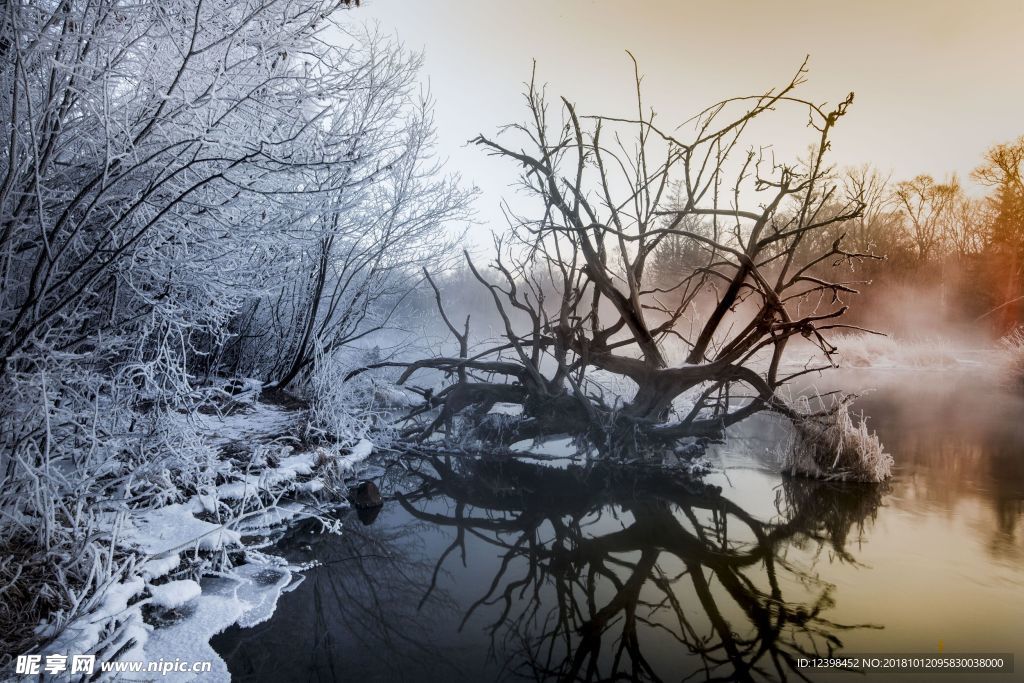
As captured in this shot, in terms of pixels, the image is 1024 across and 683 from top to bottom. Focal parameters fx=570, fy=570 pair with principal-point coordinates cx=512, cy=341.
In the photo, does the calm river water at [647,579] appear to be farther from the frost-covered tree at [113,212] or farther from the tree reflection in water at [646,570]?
the frost-covered tree at [113,212]

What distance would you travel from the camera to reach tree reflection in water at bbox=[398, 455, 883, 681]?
9.09 feet

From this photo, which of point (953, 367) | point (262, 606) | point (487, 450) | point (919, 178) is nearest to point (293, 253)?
point (487, 450)

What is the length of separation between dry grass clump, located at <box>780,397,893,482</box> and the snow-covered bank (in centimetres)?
472

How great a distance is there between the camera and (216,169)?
11.7ft

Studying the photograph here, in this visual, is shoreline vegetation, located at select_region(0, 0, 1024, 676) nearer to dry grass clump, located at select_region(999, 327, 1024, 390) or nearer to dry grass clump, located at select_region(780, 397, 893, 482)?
dry grass clump, located at select_region(780, 397, 893, 482)

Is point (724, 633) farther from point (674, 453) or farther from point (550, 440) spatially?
point (550, 440)

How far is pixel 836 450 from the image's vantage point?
5.84 meters

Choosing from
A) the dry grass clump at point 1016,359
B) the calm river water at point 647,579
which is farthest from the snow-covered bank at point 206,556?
the dry grass clump at point 1016,359

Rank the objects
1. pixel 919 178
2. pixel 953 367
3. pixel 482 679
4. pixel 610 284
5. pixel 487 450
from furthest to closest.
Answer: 1. pixel 919 178
2. pixel 953 367
3. pixel 487 450
4. pixel 610 284
5. pixel 482 679

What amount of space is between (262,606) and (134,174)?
2547 millimetres

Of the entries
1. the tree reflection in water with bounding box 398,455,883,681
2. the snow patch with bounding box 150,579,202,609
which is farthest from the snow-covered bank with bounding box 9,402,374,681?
the tree reflection in water with bounding box 398,455,883,681

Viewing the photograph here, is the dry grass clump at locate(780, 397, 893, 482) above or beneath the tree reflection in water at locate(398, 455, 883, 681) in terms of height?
above

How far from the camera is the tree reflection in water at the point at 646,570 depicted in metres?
2.77

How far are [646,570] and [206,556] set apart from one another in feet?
9.20
